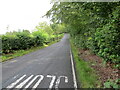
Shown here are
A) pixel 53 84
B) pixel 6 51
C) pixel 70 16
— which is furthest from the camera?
pixel 6 51

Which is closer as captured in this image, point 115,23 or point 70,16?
point 115,23

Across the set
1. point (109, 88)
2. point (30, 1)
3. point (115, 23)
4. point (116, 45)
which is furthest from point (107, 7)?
point (30, 1)

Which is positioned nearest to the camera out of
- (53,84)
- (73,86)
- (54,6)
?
(73,86)

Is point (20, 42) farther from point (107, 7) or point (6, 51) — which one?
point (107, 7)

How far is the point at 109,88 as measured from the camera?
3006 mm

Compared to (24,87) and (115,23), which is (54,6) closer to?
(115,23)

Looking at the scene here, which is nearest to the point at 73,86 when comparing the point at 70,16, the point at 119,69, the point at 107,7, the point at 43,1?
the point at 119,69

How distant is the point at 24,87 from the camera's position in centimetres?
360

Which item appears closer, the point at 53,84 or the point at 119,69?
the point at 53,84

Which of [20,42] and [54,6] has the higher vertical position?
[54,6]

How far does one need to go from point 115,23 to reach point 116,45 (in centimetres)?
97

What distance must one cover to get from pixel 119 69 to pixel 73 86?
2365mm

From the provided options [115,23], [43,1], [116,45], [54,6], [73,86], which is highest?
[43,1]

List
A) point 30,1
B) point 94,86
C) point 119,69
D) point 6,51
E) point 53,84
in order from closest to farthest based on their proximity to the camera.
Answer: point 94,86, point 53,84, point 119,69, point 30,1, point 6,51
